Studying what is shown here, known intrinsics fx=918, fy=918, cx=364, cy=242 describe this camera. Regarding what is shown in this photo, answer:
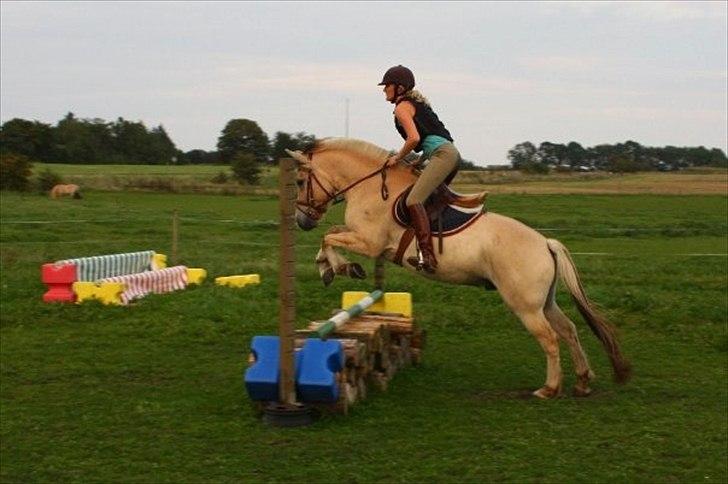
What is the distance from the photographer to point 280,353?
6727mm

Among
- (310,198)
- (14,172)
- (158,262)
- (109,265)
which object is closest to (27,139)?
(14,172)

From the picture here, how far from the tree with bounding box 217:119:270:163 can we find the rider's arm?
9.93 ft

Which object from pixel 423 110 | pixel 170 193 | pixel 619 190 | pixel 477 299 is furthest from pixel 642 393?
pixel 619 190

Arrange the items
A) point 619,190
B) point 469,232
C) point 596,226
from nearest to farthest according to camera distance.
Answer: point 469,232, point 596,226, point 619,190

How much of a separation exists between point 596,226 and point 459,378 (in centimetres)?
2020

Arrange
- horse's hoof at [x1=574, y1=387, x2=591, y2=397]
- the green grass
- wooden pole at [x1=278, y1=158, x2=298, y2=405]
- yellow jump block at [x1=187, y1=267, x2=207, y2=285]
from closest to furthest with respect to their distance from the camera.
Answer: the green grass → wooden pole at [x1=278, y1=158, x2=298, y2=405] → horse's hoof at [x1=574, y1=387, x2=591, y2=397] → yellow jump block at [x1=187, y1=267, x2=207, y2=285]

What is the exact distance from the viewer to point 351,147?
794 cm

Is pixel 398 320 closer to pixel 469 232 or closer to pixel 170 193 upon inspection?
pixel 469 232

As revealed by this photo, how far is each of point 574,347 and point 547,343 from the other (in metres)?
0.43

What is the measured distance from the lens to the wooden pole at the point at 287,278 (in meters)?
6.66

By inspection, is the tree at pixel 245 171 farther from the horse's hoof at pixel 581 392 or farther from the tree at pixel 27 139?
the tree at pixel 27 139

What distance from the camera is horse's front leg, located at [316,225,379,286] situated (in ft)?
24.5

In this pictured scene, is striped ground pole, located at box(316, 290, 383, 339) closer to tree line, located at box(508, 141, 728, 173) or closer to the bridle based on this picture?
the bridle

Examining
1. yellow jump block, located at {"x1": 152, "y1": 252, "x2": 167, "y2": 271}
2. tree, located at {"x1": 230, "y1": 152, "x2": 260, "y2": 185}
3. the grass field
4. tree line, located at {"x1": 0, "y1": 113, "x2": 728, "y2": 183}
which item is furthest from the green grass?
tree line, located at {"x1": 0, "y1": 113, "x2": 728, "y2": 183}
